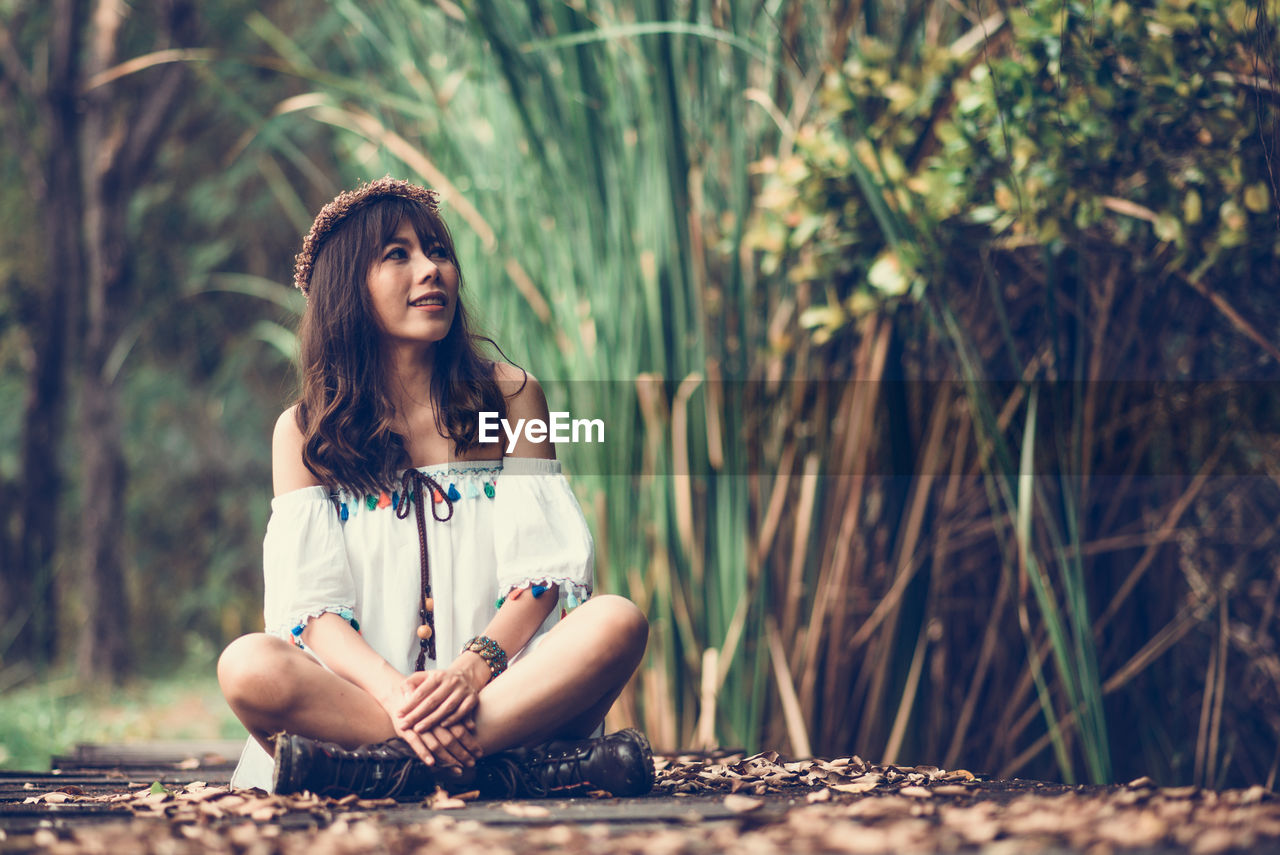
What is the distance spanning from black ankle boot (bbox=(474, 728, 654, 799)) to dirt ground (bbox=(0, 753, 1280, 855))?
0.03m

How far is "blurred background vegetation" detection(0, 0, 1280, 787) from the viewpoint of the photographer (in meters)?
1.87

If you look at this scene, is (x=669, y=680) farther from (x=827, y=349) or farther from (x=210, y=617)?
(x=210, y=617)

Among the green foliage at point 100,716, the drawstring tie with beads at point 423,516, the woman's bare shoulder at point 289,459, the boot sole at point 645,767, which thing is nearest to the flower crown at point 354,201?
the woman's bare shoulder at point 289,459

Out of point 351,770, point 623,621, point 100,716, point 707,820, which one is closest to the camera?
point 707,820

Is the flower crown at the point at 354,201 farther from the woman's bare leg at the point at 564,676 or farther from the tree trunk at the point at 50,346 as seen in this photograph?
the tree trunk at the point at 50,346

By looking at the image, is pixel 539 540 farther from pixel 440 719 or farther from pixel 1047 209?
pixel 1047 209

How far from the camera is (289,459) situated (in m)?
1.62

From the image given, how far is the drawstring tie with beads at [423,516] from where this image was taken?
1.59m

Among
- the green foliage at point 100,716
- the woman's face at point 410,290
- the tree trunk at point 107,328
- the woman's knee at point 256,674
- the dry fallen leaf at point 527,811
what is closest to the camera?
the dry fallen leaf at point 527,811

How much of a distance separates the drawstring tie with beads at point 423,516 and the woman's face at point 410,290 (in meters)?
0.20

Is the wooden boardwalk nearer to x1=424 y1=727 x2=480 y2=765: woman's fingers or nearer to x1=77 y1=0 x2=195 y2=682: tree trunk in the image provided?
x1=424 y1=727 x2=480 y2=765: woman's fingers

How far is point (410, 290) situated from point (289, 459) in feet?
0.93

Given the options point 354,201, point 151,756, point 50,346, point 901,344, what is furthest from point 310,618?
point 50,346

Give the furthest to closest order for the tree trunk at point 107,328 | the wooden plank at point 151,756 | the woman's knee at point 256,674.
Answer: the tree trunk at point 107,328 → the wooden plank at point 151,756 → the woman's knee at point 256,674
